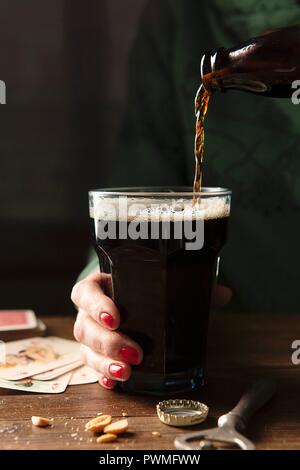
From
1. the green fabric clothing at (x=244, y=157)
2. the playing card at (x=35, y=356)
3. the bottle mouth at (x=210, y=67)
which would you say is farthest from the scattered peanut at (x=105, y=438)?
the green fabric clothing at (x=244, y=157)

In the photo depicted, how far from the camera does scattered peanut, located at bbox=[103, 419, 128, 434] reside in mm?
775

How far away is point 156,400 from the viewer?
3.03 feet

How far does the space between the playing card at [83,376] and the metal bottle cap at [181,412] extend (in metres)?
0.18

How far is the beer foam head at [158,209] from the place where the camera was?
913 millimetres

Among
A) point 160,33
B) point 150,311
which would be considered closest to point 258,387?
point 150,311

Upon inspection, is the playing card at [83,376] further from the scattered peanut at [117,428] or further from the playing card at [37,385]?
the scattered peanut at [117,428]

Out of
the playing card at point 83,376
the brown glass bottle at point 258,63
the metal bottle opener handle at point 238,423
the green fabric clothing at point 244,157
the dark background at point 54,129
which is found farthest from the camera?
the dark background at point 54,129

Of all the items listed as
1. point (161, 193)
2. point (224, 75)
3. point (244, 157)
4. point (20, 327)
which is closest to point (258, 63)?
point (224, 75)

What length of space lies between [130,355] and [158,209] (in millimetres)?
220

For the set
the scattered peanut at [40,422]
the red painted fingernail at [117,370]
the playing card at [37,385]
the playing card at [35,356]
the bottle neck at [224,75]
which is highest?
the bottle neck at [224,75]

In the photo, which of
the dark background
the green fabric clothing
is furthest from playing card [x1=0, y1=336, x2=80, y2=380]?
the dark background

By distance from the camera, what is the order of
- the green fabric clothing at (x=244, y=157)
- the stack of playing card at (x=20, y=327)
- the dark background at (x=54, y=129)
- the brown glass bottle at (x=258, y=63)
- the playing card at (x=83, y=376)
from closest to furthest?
the brown glass bottle at (x=258, y=63)
the playing card at (x=83, y=376)
the stack of playing card at (x=20, y=327)
the green fabric clothing at (x=244, y=157)
the dark background at (x=54, y=129)

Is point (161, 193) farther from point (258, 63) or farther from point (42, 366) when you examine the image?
point (42, 366)
